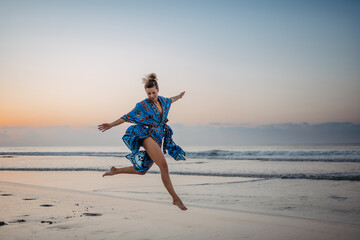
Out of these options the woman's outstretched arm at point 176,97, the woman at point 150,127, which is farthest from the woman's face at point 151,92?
the woman's outstretched arm at point 176,97

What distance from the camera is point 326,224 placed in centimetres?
329

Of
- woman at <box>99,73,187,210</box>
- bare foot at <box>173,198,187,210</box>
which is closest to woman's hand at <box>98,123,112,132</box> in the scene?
woman at <box>99,73,187,210</box>

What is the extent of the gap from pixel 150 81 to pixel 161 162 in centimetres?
109

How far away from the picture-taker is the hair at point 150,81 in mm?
4285

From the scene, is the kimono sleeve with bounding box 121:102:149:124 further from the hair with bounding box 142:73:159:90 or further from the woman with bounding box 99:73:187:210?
the hair with bounding box 142:73:159:90

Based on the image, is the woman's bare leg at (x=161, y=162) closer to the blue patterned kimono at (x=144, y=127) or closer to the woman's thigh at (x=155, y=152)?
the woman's thigh at (x=155, y=152)

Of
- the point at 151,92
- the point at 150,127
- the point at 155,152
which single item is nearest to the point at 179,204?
the point at 155,152

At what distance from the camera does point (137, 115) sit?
4.36m

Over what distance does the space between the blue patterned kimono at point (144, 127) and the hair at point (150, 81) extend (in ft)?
0.75

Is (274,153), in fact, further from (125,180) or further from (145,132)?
(145,132)

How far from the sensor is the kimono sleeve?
4.36m

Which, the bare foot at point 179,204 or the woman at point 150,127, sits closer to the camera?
the bare foot at point 179,204

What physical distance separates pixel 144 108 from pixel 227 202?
5.92ft

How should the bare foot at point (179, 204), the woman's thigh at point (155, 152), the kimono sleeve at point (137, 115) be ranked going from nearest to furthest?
the bare foot at point (179, 204) → the woman's thigh at point (155, 152) → the kimono sleeve at point (137, 115)
